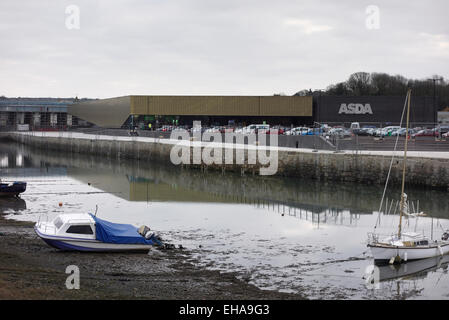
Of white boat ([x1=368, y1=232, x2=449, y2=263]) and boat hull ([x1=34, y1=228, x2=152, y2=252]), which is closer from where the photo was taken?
white boat ([x1=368, y1=232, x2=449, y2=263])

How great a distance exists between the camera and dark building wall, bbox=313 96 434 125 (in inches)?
3903

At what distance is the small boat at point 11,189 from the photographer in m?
41.6

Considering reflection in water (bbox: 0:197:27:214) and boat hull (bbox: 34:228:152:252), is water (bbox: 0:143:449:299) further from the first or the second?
boat hull (bbox: 34:228:152:252)

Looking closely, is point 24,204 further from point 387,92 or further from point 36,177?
point 387,92

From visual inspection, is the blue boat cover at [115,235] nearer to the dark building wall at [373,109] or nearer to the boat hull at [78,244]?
the boat hull at [78,244]

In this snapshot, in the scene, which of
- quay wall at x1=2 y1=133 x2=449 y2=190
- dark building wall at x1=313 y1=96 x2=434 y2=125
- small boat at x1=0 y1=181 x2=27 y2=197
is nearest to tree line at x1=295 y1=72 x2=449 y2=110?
dark building wall at x1=313 y1=96 x2=434 y2=125

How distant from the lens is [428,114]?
9931 centimetres

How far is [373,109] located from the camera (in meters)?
100

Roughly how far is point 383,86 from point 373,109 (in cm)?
3720

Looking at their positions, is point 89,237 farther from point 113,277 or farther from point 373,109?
point 373,109

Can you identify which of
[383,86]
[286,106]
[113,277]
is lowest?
[113,277]

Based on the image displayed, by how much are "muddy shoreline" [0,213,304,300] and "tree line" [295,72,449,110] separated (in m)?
109

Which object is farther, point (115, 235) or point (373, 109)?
point (373, 109)

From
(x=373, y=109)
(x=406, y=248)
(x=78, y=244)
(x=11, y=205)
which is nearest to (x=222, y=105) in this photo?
(x=373, y=109)
